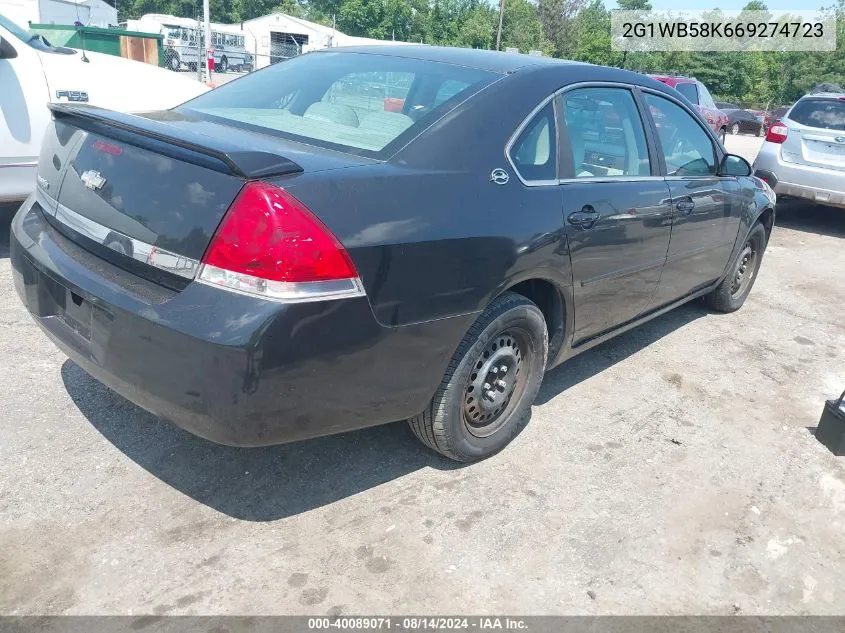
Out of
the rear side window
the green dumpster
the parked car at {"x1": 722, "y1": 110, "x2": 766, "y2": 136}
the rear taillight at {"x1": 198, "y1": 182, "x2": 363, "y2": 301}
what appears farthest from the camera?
the parked car at {"x1": 722, "y1": 110, "x2": 766, "y2": 136}

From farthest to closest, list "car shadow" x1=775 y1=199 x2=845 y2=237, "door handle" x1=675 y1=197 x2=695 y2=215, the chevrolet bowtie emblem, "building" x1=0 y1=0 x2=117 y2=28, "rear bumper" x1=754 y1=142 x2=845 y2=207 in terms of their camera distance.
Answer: "building" x1=0 y1=0 x2=117 y2=28 < "car shadow" x1=775 y1=199 x2=845 y2=237 < "rear bumper" x1=754 y1=142 x2=845 y2=207 < "door handle" x1=675 y1=197 x2=695 y2=215 < the chevrolet bowtie emblem

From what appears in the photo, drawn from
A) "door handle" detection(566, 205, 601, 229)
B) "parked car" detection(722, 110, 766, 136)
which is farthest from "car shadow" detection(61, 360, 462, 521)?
"parked car" detection(722, 110, 766, 136)

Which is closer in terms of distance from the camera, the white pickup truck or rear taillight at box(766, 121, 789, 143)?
the white pickup truck

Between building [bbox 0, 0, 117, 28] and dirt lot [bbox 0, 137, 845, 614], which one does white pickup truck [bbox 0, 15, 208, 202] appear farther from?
building [bbox 0, 0, 117, 28]

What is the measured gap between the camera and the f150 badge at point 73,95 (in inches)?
208

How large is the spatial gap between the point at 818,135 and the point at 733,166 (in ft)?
16.3

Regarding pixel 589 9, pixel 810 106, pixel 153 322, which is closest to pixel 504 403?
pixel 153 322

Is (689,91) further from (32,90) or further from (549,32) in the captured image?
(549,32)

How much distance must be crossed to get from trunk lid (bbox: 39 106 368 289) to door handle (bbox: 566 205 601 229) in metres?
1.09

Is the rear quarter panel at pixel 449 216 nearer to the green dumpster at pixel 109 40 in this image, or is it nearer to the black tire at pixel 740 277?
the black tire at pixel 740 277

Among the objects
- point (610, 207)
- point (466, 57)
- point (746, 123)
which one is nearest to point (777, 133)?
point (610, 207)

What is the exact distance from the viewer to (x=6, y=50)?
196 inches

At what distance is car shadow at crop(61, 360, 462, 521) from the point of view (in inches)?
111

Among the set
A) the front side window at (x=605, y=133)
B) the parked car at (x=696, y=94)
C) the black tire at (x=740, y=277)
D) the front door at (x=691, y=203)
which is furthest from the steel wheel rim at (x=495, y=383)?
the parked car at (x=696, y=94)
